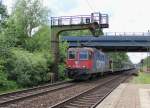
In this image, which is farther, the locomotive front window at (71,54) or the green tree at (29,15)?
the green tree at (29,15)

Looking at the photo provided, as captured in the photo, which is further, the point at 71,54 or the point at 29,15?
the point at 29,15

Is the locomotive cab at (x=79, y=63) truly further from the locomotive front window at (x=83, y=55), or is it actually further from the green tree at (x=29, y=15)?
the green tree at (x=29, y=15)

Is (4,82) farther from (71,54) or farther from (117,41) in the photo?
(117,41)

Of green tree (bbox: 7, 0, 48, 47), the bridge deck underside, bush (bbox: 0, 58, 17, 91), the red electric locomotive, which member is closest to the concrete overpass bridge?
the bridge deck underside

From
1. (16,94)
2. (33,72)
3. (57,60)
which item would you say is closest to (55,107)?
(16,94)

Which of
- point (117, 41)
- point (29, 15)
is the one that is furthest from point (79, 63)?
A: point (117, 41)

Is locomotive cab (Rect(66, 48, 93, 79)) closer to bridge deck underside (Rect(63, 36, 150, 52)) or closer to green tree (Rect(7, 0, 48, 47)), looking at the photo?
green tree (Rect(7, 0, 48, 47))

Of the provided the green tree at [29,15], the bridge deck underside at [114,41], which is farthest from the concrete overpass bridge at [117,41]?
the green tree at [29,15]

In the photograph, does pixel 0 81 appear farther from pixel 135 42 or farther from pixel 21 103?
pixel 135 42

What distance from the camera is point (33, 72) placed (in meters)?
32.9

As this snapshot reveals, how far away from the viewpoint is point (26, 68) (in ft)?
104

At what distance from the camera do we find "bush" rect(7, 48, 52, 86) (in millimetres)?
30141

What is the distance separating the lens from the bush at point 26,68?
98.9 feet

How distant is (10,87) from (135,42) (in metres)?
52.3
